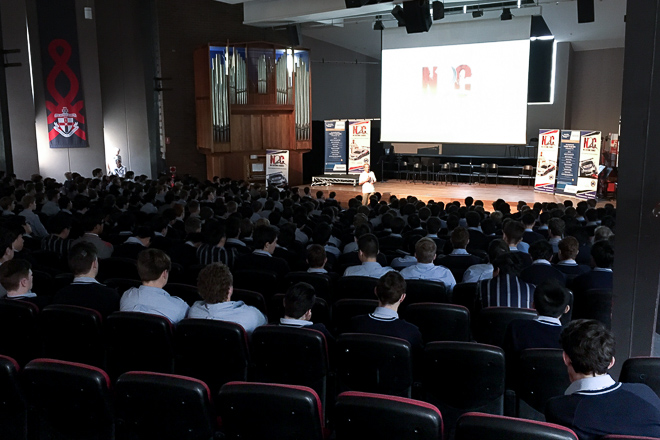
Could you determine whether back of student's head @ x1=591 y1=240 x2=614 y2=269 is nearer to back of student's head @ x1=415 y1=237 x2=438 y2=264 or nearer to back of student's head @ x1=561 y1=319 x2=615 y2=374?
back of student's head @ x1=415 y1=237 x2=438 y2=264

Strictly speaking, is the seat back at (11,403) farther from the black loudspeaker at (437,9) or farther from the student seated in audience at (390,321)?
the black loudspeaker at (437,9)

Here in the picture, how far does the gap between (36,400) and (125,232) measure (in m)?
4.12

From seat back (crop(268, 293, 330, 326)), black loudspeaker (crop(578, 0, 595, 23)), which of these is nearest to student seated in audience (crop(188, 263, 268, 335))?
seat back (crop(268, 293, 330, 326))

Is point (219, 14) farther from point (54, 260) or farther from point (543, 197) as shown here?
point (54, 260)

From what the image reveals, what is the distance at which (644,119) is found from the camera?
320 cm

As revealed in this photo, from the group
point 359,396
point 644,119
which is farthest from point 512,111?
point 359,396

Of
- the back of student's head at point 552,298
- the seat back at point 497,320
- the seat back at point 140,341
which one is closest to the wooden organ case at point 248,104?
the seat back at point 140,341

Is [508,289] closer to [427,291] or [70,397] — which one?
[427,291]

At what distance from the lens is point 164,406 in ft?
8.13

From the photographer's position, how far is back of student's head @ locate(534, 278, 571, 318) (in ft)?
10.5

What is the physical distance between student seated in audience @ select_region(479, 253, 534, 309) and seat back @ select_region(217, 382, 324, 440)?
7.32ft

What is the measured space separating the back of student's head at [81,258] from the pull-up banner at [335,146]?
14255 millimetres

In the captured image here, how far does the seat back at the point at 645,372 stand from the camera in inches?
101

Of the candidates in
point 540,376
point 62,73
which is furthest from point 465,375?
point 62,73
